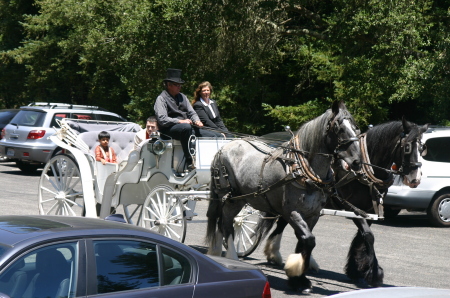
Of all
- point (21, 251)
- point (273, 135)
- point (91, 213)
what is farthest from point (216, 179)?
point (273, 135)

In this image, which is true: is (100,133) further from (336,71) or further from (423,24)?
(336,71)

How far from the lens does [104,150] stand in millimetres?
10383

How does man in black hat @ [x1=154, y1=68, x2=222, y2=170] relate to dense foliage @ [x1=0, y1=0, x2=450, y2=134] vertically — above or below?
below

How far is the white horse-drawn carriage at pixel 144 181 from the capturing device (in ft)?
29.9

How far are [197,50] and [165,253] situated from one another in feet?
48.6

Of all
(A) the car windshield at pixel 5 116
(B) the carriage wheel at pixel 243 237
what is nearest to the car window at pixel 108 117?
(A) the car windshield at pixel 5 116

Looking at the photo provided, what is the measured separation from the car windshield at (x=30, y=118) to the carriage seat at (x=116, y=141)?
9.04 m

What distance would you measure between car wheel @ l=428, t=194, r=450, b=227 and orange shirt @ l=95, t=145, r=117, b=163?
6711 mm

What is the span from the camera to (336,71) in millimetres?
18297

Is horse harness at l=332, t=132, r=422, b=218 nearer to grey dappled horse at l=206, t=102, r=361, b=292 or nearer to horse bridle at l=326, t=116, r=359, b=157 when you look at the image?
grey dappled horse at l=206, t=102, r=361, b=292

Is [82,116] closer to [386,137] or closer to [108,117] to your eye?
[108,117]

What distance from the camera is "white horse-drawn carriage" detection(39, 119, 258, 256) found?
9.11m

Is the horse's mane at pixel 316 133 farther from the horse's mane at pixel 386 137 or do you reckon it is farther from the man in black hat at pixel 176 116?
the man in black hat at pixel 176 116

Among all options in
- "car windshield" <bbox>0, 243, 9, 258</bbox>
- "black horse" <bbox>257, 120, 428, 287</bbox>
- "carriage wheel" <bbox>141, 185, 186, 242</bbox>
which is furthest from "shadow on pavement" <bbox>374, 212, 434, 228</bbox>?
"car windshield" <bbox>0, 243, 9, 258</bbox>
